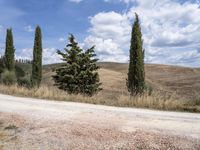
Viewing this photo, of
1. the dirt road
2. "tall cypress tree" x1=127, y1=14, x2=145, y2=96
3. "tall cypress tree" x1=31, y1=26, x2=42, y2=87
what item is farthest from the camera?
"tall cypress tree" x1=31, y1=26, x2=42, y2=87

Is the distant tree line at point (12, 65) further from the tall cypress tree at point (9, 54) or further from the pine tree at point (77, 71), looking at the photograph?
the pine tree at point (77, 71)

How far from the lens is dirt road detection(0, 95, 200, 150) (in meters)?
7.21

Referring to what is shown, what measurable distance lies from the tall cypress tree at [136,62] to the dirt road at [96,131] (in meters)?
12.5

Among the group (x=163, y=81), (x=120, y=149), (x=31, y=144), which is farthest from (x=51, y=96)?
(x=163, y=81)

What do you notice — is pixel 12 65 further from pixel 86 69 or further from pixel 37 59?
pixel 86 69

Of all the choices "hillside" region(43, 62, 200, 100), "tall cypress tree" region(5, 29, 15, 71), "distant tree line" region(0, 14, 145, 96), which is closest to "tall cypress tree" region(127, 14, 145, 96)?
"distant tree line" region(0, 14, 145, 96)

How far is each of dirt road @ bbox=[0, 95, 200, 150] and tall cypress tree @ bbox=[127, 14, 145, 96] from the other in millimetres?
12543

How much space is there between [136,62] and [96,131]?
16.5 meters

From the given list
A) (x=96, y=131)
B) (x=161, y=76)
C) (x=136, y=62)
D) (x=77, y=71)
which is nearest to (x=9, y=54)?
(x=77, y=71)

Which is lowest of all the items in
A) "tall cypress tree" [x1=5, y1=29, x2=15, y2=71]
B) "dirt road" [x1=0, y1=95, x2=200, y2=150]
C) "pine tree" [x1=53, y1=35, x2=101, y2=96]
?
"dirt road" [x1=0, y1=95, x2=200, y2=150]

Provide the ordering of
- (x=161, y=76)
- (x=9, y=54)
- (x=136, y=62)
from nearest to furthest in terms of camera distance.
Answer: (x=136, y=62), (x=9, y=54), (x=161, y=76)

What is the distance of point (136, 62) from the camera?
953 inches

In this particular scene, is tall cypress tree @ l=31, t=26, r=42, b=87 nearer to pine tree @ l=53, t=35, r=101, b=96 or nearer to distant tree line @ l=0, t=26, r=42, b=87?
distant tree line @ l=0, t=26, r=42, b=87

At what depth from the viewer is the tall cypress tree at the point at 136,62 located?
23594 mm
